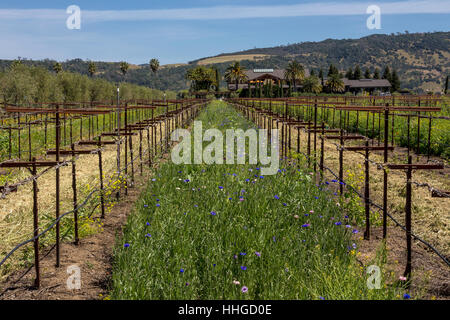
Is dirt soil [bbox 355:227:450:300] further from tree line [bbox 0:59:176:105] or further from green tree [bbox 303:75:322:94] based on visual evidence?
green tree [bbox 303:75:322:94]

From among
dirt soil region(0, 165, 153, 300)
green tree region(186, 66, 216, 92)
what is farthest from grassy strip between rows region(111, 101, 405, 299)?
green tree region(186, 66, 216, 92)

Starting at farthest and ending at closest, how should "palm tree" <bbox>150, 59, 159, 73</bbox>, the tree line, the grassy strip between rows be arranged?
"palm tree" <bbox>150, 59, 159, 73</bbox> < the tree line < the grassy strip between rows

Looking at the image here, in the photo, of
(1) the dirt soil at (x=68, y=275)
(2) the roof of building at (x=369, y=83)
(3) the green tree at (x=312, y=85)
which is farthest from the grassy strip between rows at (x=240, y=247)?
(2) the roof of building at (x=369, y=83)

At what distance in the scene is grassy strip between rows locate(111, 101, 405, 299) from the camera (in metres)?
4.49

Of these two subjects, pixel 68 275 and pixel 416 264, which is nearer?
pixel 68 275

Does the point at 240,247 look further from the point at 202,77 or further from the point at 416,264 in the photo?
the point at 202,77

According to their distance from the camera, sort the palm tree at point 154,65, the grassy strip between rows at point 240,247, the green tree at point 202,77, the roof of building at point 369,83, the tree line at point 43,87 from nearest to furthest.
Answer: the grassy strip between rows at point 240,247 < the tree line at point 43,87 < the green tree at point 202,77 < the roof of building at point 369,83 < the palm tree at point 154,65

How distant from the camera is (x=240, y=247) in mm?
5641

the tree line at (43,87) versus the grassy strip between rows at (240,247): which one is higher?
the tree line at (43,87)

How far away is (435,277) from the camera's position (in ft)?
16.9

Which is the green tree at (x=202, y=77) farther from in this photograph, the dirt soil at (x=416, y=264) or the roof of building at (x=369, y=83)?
the dirt soil at (x=416, y=264)


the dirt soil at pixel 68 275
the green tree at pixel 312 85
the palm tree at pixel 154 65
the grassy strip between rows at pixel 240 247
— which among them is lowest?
the dirt soil at pixel 68 275

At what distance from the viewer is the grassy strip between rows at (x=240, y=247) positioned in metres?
A: 4.49

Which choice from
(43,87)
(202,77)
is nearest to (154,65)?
(202,77)
